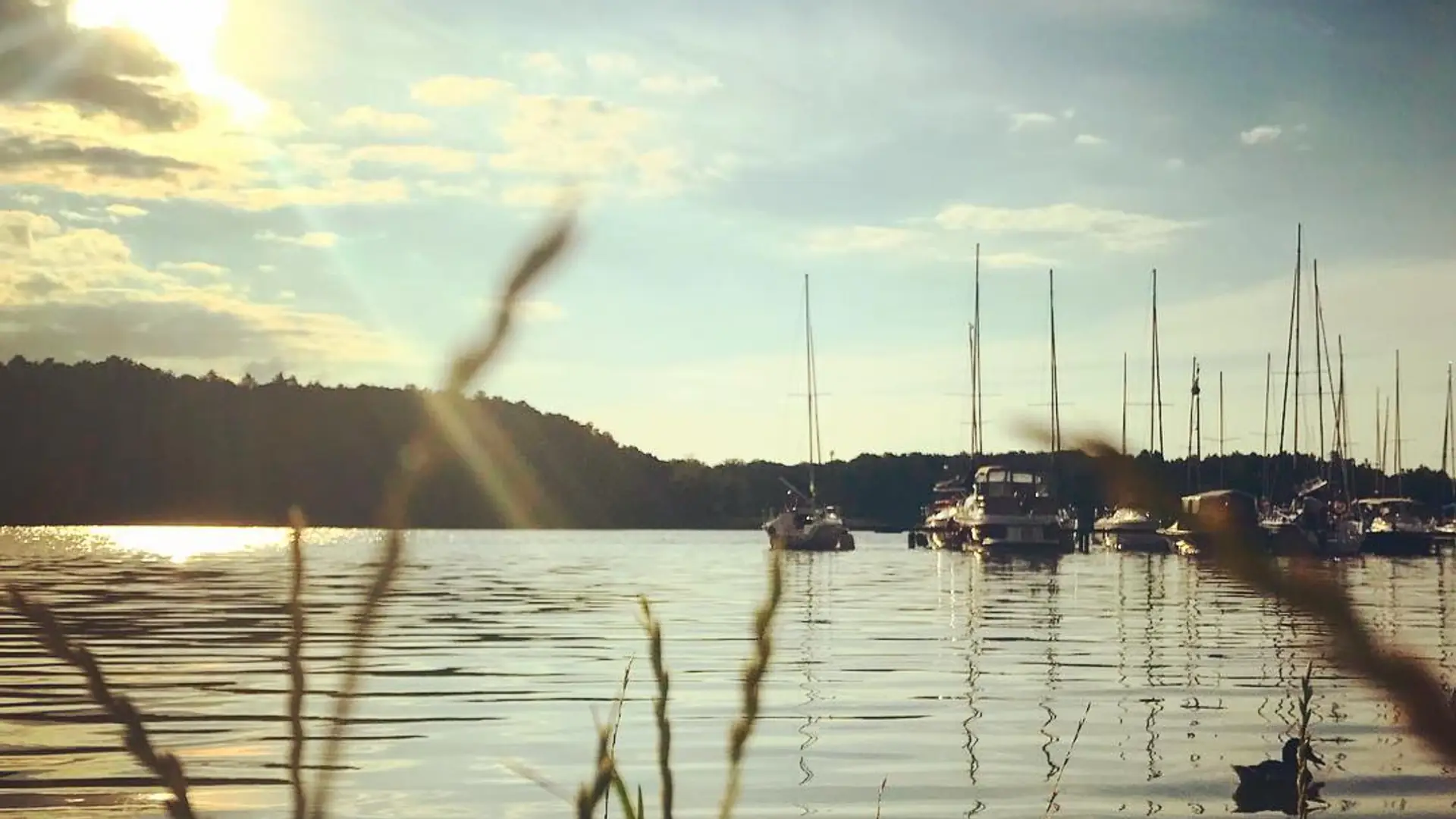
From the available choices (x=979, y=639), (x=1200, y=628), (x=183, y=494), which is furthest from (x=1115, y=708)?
(x=183, y=494)

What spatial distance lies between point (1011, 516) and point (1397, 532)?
21.0 meters

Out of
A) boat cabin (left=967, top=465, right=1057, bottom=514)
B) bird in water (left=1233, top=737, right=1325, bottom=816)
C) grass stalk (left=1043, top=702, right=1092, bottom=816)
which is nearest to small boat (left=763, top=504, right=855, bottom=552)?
boat cabin (left=967, top=465, right=1057, bottom=514)

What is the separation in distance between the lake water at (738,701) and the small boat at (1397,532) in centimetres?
4159

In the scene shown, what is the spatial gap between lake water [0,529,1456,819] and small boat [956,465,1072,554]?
125 feet

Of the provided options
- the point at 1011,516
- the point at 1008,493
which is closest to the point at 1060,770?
the point at 1011,516

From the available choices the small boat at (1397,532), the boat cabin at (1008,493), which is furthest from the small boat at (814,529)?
the small boat at (1397,532)

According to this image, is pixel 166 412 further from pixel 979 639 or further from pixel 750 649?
pixel 750 649

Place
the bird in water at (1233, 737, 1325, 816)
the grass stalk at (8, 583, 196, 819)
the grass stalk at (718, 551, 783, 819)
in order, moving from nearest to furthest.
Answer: the grass stalk at (8, 583, 196, 819), the grass stalk at (718, 551, 783, 819), the bird in water at (1233, 737, 1325, 816)

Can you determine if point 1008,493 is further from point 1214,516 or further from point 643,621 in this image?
point 1214,516

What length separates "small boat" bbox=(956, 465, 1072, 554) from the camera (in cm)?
8919

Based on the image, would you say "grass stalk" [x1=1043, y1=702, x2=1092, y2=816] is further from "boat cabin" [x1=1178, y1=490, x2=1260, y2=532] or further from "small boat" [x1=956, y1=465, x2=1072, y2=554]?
"small boat" [x1=956, y1=465, x2=1072, y2=554]

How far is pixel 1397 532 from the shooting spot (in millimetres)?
88188

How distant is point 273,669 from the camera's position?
26.3 meters

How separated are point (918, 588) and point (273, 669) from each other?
Answer: 35802 mm
